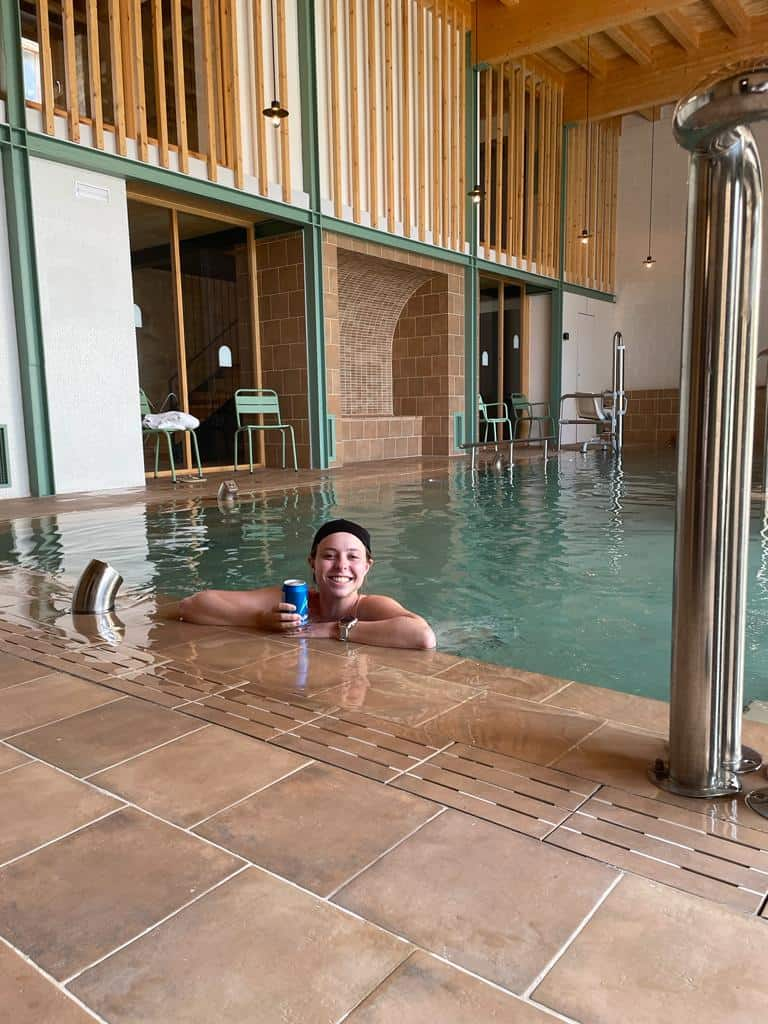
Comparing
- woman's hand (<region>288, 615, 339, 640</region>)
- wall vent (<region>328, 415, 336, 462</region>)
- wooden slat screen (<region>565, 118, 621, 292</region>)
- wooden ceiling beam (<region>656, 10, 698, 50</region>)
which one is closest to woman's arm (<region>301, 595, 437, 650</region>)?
woman's hand (<region>288, 615, 339, 640</region>)

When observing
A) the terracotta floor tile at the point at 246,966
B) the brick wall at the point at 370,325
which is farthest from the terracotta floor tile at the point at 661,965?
the brick wall at the point at 370,325

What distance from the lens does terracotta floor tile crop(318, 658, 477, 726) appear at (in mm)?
1712

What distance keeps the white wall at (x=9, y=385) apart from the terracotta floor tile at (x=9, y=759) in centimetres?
554

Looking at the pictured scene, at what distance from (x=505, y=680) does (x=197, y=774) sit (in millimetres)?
858

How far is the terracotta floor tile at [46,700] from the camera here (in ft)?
5.62

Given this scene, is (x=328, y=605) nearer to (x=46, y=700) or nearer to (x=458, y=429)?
(x=46, y=700)

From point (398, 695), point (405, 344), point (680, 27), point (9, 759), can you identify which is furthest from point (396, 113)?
point (9, 759)

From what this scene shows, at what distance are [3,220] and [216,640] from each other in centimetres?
551

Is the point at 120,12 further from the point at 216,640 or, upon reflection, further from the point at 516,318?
the point at 516,318

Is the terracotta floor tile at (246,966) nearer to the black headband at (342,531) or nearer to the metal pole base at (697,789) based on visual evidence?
the metal pole base at (697,789)

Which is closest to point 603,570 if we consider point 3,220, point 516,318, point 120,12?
point 3,220

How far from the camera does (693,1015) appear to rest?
82 cm

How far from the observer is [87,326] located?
6910 millimetres

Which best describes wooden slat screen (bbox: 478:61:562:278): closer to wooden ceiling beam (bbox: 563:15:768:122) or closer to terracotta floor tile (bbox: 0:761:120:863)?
wooden ceiling beam (bbox: 563:15:768:122)
